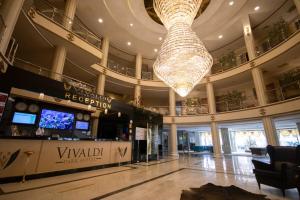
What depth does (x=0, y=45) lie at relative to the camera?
9.61ft

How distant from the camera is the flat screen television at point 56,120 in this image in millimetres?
→ 6330

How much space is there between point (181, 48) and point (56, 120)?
6.09 metres

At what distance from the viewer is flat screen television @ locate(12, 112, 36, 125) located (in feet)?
18.7

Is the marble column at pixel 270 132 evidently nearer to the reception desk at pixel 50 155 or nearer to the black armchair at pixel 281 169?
the black armchair at pixel 281 169

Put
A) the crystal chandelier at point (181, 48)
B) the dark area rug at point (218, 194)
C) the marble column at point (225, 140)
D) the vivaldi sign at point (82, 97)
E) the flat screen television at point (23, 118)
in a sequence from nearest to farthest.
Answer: the dark area rug at point (218, 194)
the crystal chandelier at point (181, 48)
the flat screen television at point (23, 118)
the vivaldi sign at point (82, 97)
the marble column at point (225, 140)

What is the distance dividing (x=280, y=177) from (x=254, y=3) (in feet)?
32.8

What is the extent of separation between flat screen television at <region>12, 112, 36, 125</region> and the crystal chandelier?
556 cm

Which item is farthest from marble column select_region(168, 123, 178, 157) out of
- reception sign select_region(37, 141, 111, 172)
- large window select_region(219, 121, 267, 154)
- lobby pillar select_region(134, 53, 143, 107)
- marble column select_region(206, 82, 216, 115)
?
reception sign select_region(37, 141, 111, 172)

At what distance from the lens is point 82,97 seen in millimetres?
6375

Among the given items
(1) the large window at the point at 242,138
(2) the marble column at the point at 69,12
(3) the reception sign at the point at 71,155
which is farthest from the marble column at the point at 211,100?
(2) the marble column at the point at 69,12

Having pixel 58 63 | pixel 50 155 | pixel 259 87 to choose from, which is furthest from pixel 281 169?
pixel 58 63

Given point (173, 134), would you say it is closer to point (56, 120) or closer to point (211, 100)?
point (211, 100)

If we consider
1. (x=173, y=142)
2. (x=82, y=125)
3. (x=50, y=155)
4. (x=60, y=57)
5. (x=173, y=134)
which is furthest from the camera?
(x=173, y=134)

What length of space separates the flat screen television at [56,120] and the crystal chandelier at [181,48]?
5077 millimetres
